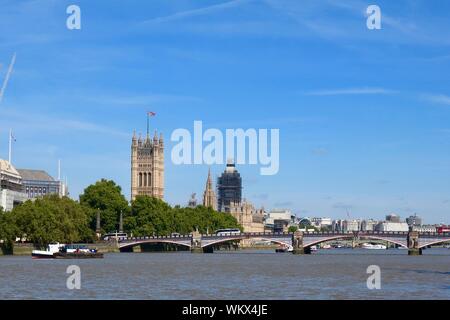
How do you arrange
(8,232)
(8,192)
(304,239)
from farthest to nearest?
(8,192), (304,239), (8,232)

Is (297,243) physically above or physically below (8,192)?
below

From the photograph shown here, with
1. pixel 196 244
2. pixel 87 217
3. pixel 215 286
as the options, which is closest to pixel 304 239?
pixel 196 244

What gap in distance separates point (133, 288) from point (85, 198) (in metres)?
116

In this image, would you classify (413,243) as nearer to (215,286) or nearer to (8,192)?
(8,192)

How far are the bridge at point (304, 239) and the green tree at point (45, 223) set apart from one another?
26.3 meters

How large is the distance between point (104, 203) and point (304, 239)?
33.6 meters

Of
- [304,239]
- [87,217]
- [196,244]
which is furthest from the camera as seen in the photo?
[196,244]

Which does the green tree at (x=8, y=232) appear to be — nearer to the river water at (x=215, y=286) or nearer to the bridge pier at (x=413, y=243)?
the river water at (x=215, y=286)

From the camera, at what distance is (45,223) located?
409ft

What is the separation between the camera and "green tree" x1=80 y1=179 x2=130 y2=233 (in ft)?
550

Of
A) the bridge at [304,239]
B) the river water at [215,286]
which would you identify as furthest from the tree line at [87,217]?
the river water at [215,286]

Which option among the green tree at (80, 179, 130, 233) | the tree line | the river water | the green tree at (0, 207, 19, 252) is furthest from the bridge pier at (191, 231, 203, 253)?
the river water
